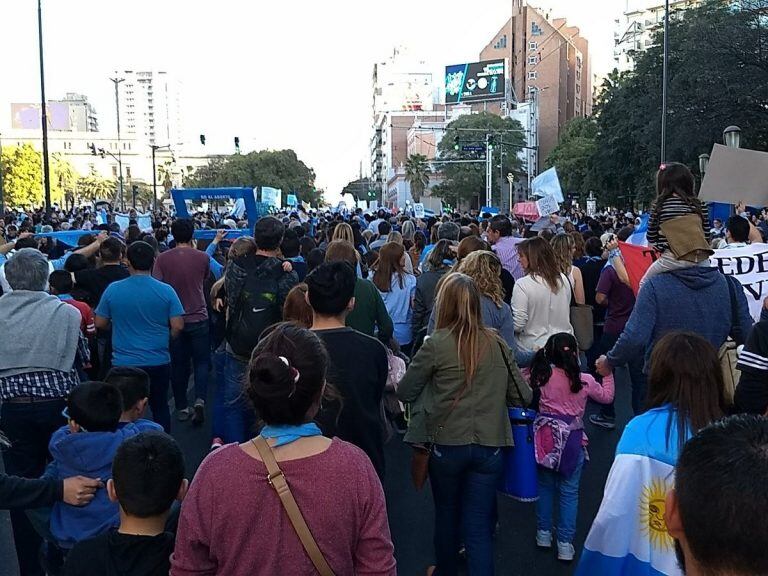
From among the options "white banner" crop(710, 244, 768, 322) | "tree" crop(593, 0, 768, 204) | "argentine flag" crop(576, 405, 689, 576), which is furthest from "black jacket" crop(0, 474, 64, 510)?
"tree" crop(593, 0, 768, 204)

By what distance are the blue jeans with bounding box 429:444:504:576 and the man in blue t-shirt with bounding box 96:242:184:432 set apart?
280 centimetres

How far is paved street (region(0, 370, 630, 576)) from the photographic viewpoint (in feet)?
15.7

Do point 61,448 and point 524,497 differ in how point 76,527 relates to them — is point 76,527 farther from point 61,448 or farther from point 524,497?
point 524,497

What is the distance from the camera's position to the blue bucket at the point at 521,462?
416cm

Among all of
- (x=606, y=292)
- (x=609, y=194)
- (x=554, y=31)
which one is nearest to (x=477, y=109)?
(x=554, y=31)

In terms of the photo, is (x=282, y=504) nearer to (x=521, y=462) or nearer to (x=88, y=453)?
(x=88, y=453)

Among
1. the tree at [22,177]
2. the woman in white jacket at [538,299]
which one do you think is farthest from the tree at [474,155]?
the woman in white jacket at [538,299]

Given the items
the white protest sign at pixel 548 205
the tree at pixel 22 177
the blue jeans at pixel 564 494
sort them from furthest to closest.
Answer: the tree at pixel 22 177 → the white protest sign at pixel 548 205 → the blue jeans at pixel 564 494

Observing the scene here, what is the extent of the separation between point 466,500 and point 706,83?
29527 millimetres

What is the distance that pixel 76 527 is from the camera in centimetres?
332

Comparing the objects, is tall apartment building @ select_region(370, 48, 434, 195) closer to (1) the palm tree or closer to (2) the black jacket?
(1) the palm tree

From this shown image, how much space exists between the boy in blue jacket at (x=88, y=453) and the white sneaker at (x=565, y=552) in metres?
2.79

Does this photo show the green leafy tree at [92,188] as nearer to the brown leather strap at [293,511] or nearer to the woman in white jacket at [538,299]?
the woman in white jacket at [538,299]

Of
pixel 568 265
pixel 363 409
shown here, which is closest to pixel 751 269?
pixel 568 265
